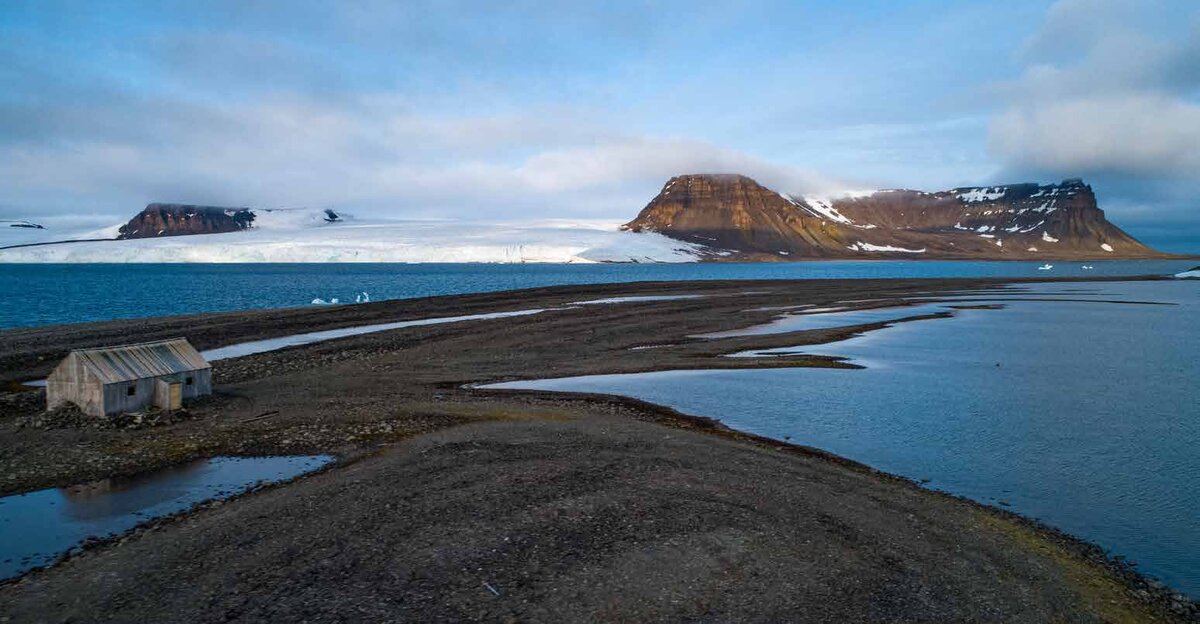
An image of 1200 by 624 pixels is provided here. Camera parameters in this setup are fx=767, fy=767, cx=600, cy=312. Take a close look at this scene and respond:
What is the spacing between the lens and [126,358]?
1819 centimetres

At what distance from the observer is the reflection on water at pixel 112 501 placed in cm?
1091

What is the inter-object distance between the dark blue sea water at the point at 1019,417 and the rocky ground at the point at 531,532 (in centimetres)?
139

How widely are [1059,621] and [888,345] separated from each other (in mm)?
27383

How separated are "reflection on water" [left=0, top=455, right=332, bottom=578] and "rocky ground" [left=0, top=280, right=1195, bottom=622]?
2.08 ft

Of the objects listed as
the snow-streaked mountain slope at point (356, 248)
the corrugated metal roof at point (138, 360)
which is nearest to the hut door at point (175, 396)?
the corrugated metal roof at point (138, 360)

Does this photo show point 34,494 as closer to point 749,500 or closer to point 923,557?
point 749,500

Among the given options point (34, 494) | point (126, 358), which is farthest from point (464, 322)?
point (34, 494)

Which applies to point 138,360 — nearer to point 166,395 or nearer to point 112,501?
point 166,395

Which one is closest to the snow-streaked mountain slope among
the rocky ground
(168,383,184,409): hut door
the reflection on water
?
(168,383,184,409): hut door

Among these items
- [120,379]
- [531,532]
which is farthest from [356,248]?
[531,532]

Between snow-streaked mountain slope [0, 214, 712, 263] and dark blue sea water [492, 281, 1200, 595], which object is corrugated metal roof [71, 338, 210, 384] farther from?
snow-streaked mountain slope [0, 214, 712, 263]

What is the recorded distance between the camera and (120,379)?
17.5 meters

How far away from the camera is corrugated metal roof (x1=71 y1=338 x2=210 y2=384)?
57.3 feet

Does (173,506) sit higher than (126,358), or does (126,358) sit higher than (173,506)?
(126,358)
